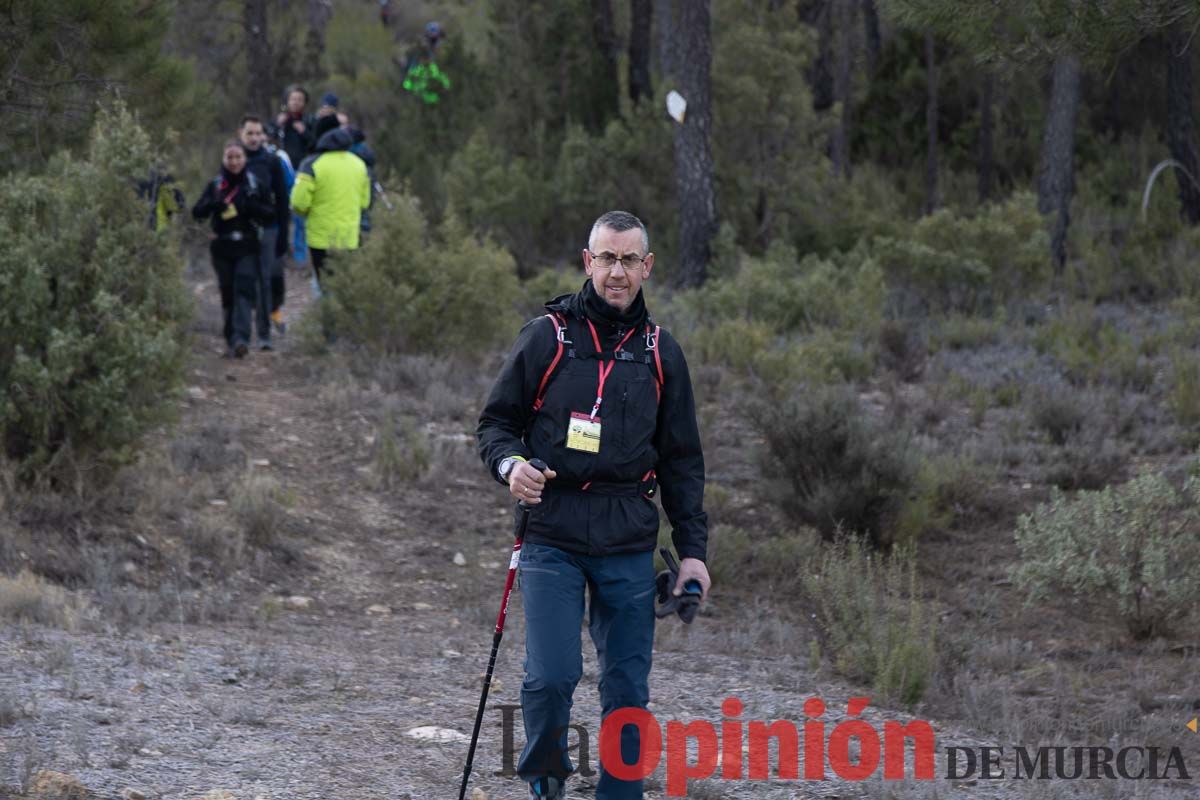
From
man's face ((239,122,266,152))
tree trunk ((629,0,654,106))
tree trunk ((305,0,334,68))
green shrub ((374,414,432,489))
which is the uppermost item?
tree trunk ((305,0,334,68))

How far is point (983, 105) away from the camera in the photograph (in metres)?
20.0

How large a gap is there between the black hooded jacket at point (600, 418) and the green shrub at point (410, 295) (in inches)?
315

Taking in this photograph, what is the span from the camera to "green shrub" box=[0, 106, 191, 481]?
8.44 m

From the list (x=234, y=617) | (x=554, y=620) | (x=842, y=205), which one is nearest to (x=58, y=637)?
(x=234, y=617)

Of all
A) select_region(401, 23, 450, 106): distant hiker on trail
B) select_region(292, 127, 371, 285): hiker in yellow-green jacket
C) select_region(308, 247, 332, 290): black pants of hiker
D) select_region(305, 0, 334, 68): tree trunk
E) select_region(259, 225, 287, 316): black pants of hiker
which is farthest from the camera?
select_region(305, 0, 334, 68): tree trunk

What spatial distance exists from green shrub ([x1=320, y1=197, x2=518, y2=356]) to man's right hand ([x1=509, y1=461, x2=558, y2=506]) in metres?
8.29

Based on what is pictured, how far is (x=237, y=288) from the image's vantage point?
12617 mm

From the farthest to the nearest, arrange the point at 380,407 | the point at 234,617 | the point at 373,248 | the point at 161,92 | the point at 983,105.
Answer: the point at 983,105, the point at 373,248, the point at 380,407, the point at 161,92, the point at 234,617

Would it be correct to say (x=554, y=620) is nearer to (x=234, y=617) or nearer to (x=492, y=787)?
(x=492, y=787)

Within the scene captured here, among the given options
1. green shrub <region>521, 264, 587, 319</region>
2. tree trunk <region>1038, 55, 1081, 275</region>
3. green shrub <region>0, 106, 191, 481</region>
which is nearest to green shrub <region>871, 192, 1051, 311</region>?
tree trunk <region>1038, 55, 1081, 275</region>

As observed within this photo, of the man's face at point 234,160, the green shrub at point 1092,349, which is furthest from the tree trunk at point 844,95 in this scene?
the man's face at point 234,160

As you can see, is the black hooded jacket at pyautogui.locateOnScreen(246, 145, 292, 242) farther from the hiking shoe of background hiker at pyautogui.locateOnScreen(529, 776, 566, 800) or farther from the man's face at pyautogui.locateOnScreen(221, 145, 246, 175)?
the hiking shoe of background hiker at pyautogui.locateOnScreen(529, 776, 566, 800)

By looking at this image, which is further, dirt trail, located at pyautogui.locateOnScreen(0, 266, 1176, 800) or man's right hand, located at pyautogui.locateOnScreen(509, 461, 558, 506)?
dirt trail, located at pyautogui.locateOnScreen(0, 266, 1176, 800)

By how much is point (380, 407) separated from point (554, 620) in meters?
7.29
